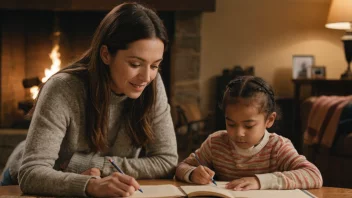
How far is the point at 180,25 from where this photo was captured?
4.71 metres

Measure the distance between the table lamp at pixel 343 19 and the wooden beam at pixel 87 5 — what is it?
3.23ft

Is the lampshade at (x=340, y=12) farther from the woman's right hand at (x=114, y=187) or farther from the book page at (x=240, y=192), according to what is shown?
the woman's right hand at (x=114, y=187)

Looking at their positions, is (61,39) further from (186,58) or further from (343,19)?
(343,19)

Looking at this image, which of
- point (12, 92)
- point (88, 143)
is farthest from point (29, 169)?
point (12, 92)

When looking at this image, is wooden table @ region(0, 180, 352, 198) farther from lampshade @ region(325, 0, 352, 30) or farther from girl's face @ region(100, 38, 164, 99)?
lampshade @ region(325, 0, 352, 30)

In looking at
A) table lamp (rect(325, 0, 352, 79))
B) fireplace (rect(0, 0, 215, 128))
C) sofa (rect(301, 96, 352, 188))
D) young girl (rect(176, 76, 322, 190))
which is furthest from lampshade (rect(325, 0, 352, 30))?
young girl (rect(176, 76, 322, 190))

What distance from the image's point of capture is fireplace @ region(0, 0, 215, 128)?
4480 mm

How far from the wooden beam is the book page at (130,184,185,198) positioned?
3.18 meters

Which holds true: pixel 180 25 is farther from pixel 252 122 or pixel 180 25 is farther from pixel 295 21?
pixel 252 122

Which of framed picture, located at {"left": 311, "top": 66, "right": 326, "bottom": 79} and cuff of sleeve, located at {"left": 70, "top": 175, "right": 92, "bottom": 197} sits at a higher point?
framed picture, located at {"left": 311, "top": 66, "right": 326, "bottom": 79}

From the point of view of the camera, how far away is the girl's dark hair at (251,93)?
5.02 ft

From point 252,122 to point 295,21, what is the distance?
145 inches

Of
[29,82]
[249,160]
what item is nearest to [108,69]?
[249,160]

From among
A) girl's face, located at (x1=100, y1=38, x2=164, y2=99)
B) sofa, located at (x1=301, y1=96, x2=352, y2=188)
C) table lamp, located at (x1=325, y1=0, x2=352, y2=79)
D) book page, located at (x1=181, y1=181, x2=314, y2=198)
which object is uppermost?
table lamp, located at (x1=325, y1=0, x2=352, y2=79)
